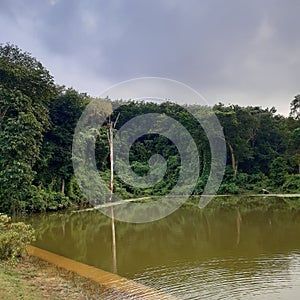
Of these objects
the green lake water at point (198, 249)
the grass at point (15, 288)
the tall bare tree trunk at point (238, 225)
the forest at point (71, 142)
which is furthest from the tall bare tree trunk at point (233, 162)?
the grass at point (15, 288)

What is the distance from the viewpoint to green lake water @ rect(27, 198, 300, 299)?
539 centimetres

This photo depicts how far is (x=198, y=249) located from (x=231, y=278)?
87.0 inches

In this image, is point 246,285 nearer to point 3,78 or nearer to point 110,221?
point 110,221

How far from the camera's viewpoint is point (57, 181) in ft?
54.6

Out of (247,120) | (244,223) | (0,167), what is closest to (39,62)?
(0,167)

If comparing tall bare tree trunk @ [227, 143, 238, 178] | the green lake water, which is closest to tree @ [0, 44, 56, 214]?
the green lake water

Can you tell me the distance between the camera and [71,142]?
17.0m

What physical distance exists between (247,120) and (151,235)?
17.0 metres

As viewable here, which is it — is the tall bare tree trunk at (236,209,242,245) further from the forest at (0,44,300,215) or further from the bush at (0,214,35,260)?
the forest at (0,44,300,215)

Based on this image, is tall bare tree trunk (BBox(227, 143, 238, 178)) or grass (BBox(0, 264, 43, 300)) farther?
tall bare tree trunk (BBox(227, 143, 238, 178))

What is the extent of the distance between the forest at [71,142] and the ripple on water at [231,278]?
27.8 ft

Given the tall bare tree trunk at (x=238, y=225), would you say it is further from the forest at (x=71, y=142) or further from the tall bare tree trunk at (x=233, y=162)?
the tall bare tree trunk at (x=233, y=162)

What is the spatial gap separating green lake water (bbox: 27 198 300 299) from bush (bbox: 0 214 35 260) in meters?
1.22

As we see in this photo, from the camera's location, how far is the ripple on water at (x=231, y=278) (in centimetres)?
502
